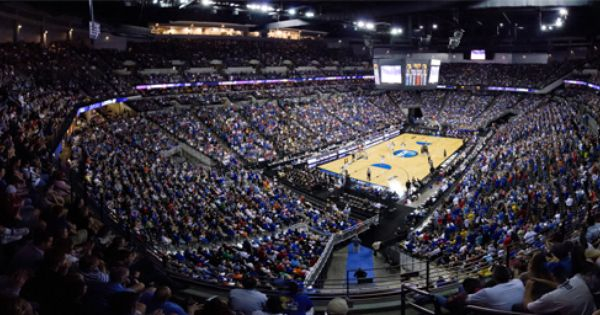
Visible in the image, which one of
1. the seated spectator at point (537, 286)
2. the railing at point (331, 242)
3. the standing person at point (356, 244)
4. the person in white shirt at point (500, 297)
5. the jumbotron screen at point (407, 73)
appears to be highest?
the jumbotron screen at point (407, 73)

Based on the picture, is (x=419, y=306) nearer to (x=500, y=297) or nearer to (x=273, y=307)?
(x=500, y=297)

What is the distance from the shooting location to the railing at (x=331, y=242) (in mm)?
13602

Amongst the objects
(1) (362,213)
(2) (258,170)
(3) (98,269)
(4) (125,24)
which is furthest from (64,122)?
(4) (125,24)

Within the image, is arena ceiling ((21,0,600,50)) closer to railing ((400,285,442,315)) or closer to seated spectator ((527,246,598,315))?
railing ((400,285,442,315))

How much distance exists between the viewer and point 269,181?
24.7m

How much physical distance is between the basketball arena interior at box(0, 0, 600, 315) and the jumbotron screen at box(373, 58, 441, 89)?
0.15 metres

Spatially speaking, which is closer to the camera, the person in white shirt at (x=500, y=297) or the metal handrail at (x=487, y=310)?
the metal handrail at (x=487, y=310)

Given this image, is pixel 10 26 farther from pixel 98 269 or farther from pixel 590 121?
pixel 590 121

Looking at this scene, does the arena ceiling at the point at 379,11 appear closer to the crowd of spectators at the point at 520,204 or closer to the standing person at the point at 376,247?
the crowd of spectators at the point at 520,204

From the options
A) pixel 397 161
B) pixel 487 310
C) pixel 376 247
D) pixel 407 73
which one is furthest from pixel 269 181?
pixel 407 73

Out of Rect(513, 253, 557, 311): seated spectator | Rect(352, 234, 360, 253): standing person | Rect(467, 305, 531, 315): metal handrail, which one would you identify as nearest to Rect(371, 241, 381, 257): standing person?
Rect(352, 234, 360, 253): standing person

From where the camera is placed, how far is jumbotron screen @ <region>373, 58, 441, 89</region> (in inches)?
1591

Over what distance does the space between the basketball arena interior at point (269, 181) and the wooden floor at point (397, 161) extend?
0.30 metres

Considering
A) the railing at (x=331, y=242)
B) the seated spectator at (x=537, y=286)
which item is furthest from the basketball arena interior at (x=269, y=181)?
the railing at (x=331, y=242)
